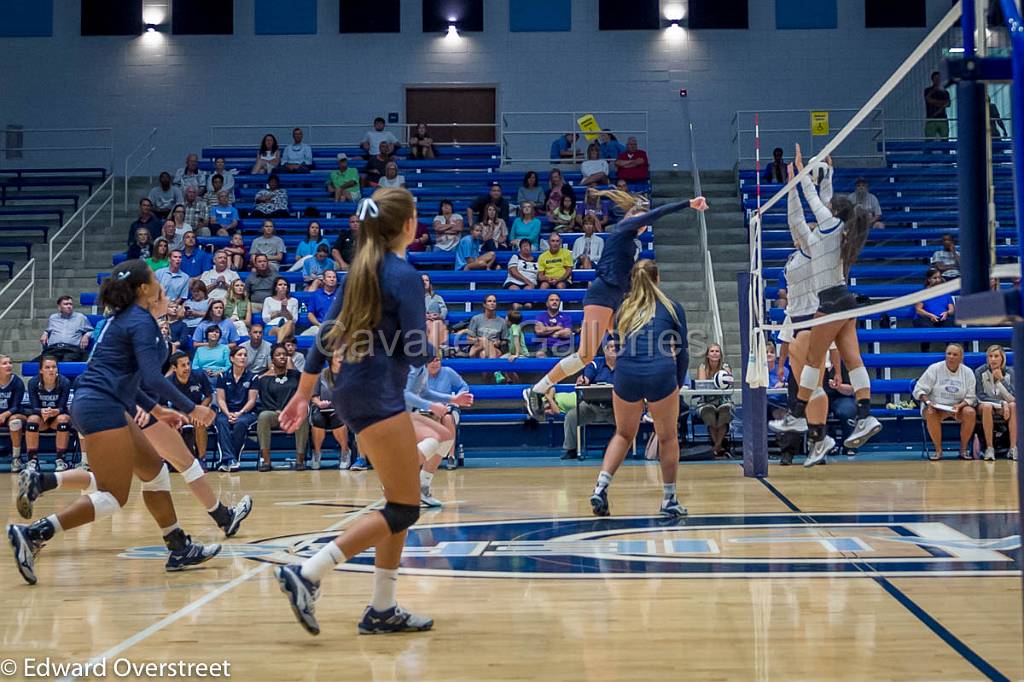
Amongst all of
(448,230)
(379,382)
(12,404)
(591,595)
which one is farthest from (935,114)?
(379,382)

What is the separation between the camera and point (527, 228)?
662 inches

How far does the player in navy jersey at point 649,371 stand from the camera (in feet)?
23.8

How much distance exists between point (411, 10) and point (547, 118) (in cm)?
Answer: 347

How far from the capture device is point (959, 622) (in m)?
4.10

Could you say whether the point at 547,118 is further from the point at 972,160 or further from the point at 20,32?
the point at 972,160

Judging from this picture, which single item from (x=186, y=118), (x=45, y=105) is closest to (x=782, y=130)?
(x=186, y=118)

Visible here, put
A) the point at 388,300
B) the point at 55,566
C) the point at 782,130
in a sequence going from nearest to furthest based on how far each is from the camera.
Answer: the point at 388,300
the point at 55,566
the point at 782,130

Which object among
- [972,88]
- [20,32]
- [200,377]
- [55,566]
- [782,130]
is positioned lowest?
[55,566]

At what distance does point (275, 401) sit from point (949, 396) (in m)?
7.78

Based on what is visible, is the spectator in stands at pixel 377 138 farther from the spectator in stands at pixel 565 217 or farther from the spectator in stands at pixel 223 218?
the spectator in stands at pixel 565 217

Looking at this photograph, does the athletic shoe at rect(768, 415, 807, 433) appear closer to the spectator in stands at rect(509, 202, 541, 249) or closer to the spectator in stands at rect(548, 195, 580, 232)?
the spectator in stands at rect(509, 202, 541, 249)

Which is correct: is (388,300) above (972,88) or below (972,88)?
below

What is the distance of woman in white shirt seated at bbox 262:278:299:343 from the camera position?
14.6 metres

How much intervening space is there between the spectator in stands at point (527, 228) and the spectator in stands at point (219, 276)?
4.29 meters
